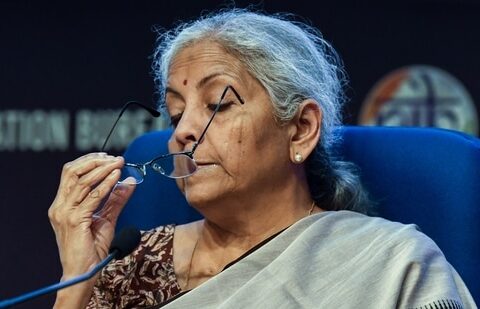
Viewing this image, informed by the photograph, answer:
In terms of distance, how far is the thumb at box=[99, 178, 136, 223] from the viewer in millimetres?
1976

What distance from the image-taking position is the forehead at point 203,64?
6.21ft

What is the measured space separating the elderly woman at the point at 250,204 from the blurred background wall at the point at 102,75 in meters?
0.90

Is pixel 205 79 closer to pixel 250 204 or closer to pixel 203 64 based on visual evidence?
pixel 203 64

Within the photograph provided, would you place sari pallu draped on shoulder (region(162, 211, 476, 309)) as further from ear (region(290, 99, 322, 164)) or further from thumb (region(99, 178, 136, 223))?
thumb (region(99, 178, 136, 223))

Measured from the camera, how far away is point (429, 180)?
1.94 metres

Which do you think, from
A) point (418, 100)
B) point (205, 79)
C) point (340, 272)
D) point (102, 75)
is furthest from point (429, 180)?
point (102, 75)

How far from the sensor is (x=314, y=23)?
2.94 m

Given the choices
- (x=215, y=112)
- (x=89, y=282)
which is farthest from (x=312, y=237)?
(x=89, y=282)

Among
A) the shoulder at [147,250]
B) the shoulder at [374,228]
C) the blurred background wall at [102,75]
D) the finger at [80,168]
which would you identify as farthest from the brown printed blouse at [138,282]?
the blurred background wall at [102,75]

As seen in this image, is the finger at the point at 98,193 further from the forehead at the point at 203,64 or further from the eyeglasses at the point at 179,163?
the forehead at the point at 203,64

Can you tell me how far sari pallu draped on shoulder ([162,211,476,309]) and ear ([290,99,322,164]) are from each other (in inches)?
4.7

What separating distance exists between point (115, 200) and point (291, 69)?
1.35 ft

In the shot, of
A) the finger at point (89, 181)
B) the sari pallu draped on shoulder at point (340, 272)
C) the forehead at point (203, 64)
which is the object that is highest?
the forehead at point (203, 64)

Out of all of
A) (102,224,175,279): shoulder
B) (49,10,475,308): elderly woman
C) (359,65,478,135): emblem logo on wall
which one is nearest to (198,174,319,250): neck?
(49,10,475,308): elderly woman
